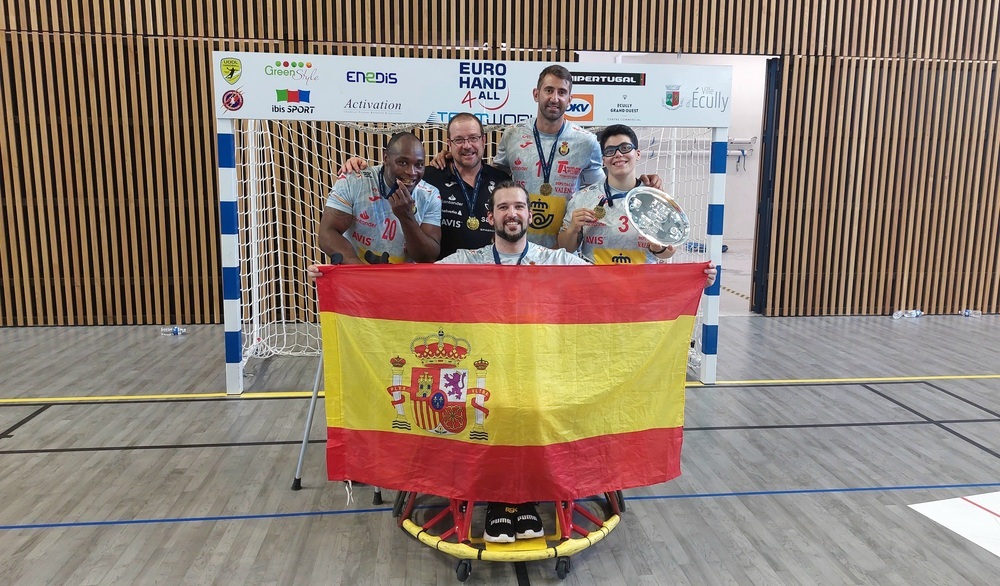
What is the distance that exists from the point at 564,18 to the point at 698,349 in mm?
4424

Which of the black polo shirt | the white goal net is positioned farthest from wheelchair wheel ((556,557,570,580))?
the white goal net

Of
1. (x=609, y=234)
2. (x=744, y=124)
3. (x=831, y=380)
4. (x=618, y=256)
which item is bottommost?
(x=831, y=380)

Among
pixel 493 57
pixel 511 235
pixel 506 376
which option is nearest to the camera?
pixel 506 376

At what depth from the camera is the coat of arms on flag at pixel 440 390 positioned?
2719mm

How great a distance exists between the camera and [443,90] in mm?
5035

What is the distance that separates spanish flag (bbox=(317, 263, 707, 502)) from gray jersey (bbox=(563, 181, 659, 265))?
2.06ft

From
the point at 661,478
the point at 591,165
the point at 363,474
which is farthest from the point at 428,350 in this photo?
the point at 591,165

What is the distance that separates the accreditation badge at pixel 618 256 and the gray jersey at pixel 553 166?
350 mm

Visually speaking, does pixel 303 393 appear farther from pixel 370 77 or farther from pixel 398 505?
pixel 370 77

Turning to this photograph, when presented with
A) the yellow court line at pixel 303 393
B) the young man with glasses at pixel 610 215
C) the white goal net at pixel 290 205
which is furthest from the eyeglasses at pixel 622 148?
the white goal net at pixel 290 205

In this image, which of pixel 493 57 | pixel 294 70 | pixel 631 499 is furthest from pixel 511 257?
pixel 493 57

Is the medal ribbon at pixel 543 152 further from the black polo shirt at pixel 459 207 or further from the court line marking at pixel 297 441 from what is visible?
the court line marking at pixel 297 441

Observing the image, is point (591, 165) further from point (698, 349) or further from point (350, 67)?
point (698, 349)

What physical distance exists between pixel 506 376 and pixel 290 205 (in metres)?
5.85
